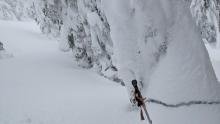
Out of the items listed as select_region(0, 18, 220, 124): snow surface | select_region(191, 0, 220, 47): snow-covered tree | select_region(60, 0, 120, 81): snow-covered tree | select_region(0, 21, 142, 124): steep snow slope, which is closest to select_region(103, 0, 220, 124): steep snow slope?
select_region(0, 18, 220, 124): snow surface

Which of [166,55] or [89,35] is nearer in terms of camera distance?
[166,55]

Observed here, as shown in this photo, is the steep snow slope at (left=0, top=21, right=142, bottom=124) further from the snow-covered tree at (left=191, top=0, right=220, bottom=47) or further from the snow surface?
the snow-covered tree at (left=191, top=0, right=220, bottom=47)

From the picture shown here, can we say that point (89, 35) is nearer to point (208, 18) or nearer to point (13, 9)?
point (208, 18)

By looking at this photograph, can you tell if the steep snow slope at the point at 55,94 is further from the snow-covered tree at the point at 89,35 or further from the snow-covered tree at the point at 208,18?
the snow-covered tree at the point at 208,18

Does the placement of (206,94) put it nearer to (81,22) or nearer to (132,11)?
(132,11)

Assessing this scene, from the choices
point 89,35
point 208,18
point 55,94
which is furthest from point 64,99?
point 208,18

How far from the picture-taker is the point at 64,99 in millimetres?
12820

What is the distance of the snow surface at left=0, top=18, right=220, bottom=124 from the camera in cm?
507

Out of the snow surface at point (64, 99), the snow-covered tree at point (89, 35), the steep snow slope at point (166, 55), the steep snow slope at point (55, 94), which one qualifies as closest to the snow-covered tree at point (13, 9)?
the steep snow slope at point (55, 94)

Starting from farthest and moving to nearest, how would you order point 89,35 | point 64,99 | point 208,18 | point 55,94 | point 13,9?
1. point 13,9
2. point 208,18
3. point 89,35
4. point 55,94
5. point 64,99

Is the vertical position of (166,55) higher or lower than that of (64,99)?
higher

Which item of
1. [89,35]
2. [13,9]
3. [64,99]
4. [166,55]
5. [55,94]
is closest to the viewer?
[166,55]

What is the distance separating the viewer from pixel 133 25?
18.5ft

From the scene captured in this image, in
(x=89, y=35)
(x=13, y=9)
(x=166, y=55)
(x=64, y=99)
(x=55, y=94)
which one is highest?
(x=166, y=55)
